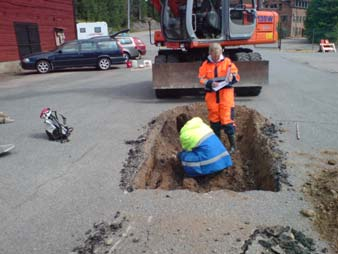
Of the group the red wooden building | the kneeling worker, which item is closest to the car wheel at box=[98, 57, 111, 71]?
the red wooden building

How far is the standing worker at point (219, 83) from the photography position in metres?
5.64

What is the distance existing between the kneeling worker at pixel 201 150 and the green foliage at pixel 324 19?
1943 inches

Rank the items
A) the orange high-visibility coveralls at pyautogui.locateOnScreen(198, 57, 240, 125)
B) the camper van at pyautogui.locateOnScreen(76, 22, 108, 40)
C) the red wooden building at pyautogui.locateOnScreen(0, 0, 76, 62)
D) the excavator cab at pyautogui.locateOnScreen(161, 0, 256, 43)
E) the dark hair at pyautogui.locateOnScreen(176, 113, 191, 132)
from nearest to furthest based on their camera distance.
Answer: the orange high-visibility coveralls at pyautogui.locateOnScreen(198, 57, 240, 125) < the dark hair at pyautogui.locateOnScreen(176, 113, 191, 132) < the excavator cab at pyautogui.locateOnScreen(161, 0, 256, 43) < the red wooden building at pyautogui.locateOnScreen(0, 0, 76, 62) < the camper van at pyautogui.locateOnScreen(76, 22, 108, 40)

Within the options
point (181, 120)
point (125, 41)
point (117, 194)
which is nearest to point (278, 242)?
point (117, 194)

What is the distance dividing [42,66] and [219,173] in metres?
15.7

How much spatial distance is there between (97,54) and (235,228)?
1703 cm

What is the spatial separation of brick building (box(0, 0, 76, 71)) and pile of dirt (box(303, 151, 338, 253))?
1793 cm

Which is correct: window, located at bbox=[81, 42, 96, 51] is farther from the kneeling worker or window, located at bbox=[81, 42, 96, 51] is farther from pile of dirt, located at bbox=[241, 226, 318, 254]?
pile of dirt, located at bbox=[241, 226, 318, 254]

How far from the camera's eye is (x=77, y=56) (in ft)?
60.8

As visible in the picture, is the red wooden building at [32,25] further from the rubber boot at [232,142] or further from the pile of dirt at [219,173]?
the rubber boot at [232,142]

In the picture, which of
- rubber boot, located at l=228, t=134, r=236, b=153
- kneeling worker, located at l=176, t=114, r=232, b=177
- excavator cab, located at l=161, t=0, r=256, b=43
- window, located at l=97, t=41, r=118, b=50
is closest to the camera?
kneeling worker, located at l=176, t=114, r=232, b=177

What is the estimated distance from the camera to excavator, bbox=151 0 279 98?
9023 millimetres

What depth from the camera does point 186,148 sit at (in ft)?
16.1

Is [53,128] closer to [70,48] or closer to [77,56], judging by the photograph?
[77,56]
